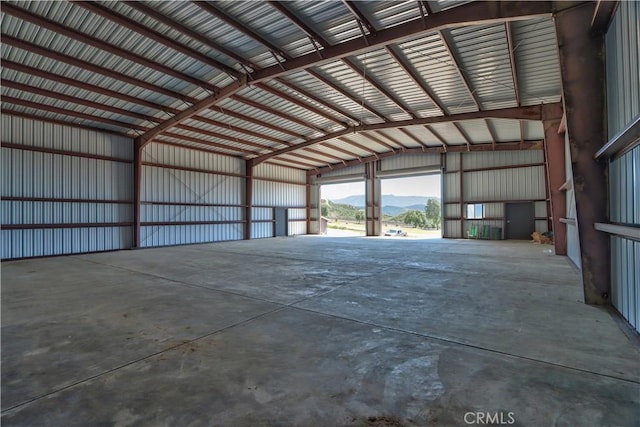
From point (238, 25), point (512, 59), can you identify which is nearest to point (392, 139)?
point (512, 59)

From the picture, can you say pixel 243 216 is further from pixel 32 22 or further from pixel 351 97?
pixel 32 22

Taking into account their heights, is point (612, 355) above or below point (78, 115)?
below

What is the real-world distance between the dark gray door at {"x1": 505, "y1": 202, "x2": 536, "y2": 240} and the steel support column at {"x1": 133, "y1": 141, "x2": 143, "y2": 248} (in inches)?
795

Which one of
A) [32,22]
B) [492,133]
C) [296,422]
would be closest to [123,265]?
[32,22]

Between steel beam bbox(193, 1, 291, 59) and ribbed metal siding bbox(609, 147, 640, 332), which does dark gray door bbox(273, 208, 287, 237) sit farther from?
ribbed metal siding bbox(609, 147, 640, 332)

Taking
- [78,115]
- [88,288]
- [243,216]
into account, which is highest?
[78,115]

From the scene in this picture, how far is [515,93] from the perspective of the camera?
35.7 feet

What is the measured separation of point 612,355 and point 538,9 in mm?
6517

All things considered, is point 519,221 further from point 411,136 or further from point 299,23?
point 299,23

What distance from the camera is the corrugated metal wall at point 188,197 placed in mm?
15508

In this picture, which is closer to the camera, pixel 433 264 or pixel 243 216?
pixel 433 264

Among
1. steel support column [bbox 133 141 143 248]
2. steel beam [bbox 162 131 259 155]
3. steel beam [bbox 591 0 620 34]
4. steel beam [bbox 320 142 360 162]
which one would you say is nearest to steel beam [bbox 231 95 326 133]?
steel beam [bbox 320 142 360 162]

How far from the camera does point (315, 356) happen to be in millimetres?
3088

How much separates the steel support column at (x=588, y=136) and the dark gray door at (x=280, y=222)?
758 inches
